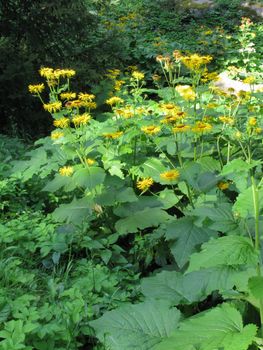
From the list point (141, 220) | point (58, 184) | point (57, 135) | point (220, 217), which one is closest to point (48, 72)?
point (57, 135)

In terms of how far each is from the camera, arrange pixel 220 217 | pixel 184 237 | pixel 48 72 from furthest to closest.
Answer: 1. pixel 48 72
2. pixel 184 237
3. pixel 220 217

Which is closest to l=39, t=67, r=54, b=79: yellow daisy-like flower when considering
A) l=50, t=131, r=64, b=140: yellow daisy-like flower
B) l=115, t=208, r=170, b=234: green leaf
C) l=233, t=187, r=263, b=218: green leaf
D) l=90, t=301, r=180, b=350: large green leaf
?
l=50, t=131, r=64, b=140: yellow daisy-like flower

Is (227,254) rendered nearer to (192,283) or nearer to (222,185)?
(192,283)

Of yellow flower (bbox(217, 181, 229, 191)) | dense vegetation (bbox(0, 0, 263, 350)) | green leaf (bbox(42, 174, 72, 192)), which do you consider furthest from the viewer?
green leaf (bbox(42, 174, 72, 192))

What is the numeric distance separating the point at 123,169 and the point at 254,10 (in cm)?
1064

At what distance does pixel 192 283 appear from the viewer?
2.29 meters

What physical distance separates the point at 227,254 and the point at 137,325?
27.5 inches

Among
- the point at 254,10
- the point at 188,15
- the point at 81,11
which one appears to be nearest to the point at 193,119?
the point at 81,11

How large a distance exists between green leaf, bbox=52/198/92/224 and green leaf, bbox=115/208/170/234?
0.26 m

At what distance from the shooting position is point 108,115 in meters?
5.74

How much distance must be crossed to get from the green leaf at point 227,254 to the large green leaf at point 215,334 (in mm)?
234

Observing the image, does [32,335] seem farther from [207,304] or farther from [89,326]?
[207,304]

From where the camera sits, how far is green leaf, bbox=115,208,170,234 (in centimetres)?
316

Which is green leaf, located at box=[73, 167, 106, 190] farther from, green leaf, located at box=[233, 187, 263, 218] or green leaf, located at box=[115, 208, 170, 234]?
green leaf, located at box=[233, 187, 263, 218]
